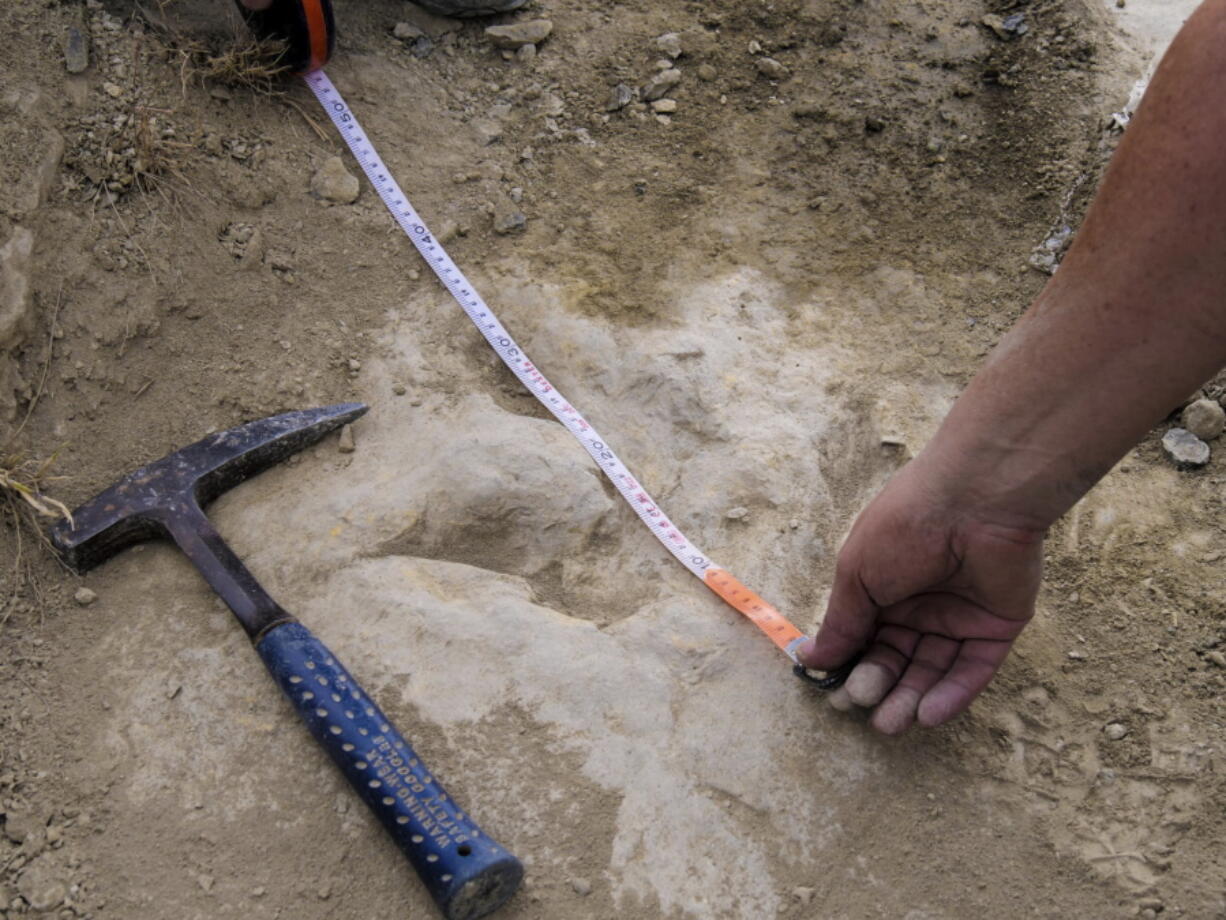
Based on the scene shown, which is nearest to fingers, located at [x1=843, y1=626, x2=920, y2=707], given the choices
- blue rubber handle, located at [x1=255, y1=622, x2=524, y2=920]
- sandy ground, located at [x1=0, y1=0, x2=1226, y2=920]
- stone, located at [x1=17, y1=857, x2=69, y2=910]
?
sandy ground, located at [x1=0, y1=0, x2=1226, y2=920]

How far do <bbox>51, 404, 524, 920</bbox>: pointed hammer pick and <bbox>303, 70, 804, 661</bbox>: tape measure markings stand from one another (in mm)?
503

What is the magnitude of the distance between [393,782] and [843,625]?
3.30 ft

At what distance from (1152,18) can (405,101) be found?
2.72 m

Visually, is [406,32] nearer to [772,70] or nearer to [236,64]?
[236,64]

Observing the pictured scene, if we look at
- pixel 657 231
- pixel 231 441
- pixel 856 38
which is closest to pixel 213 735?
pixel 231 441

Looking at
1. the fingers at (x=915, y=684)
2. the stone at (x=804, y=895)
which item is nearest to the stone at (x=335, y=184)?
the fingers at (x=915, y=684)

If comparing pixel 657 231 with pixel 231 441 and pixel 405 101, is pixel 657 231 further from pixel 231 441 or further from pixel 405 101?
pixel 231 441

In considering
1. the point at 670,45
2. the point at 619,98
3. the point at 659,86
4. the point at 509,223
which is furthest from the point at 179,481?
the point at 670,45

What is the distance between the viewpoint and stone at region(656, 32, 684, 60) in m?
3.85

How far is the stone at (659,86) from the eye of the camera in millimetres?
3768

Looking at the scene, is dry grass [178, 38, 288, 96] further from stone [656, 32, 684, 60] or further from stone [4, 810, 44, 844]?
stone [4, 810, 44, 844]

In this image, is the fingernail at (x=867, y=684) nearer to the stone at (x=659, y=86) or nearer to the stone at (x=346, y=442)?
the stone at (x=346, y=442)

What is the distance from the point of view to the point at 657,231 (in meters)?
3.43

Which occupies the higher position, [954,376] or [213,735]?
[954,376]
